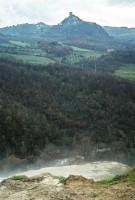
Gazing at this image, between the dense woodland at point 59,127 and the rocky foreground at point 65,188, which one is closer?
the rocky foreground at point 65,188

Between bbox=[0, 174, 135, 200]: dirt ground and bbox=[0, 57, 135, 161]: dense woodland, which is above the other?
bbox=[0, 174, 135, 200]: dirt ground

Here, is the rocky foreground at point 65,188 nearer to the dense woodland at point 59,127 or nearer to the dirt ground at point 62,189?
the dirt ground at point 62,189

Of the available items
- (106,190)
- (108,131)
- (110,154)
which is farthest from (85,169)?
(108,131)

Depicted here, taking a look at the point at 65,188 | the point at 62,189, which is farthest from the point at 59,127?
the point at 62,189

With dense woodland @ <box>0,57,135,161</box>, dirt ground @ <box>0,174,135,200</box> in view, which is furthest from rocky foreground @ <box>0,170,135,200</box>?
dense woodland @ <box>0,57,135,161</box>

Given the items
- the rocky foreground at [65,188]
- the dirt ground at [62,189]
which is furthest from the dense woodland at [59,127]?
the dirt ground at [62,189]

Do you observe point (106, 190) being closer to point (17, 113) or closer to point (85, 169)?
point (85, 169)

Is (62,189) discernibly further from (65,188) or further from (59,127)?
(59,127)

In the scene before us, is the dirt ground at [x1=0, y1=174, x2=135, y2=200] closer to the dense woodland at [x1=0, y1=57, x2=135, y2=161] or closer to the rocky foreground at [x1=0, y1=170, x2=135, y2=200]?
the rocky foreground at [x1=0, y1=170, x2=135, y2=200]
